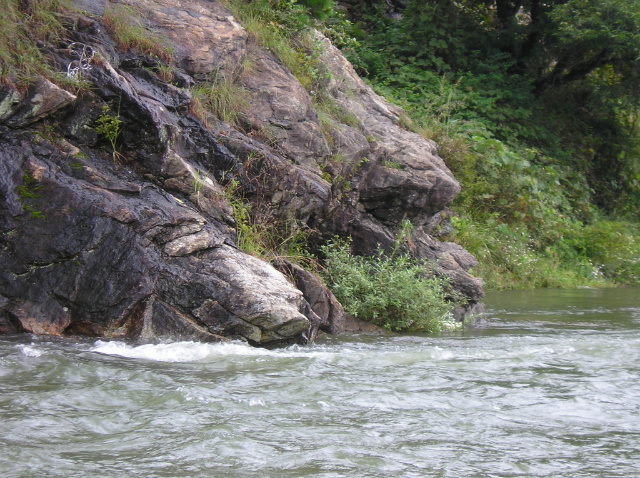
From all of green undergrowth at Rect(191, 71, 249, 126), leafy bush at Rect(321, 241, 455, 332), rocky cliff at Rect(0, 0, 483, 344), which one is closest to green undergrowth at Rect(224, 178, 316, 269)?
rocky cliff at Rect(0, 0, 483, 344)

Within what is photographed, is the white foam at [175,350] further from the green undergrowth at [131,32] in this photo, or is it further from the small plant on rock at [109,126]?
the green undergrowth at [131,32]

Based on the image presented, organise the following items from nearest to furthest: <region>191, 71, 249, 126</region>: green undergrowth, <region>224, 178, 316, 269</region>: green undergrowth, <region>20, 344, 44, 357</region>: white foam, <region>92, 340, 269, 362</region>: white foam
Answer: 1. <region>20, 344, 44, 357</region>: white foam
2. <region>92, 340, 269, 362</region>: white foam
3. <region>224, 178, 316, 269</region>: green undergrowth
4. <region>191, 71, 249, 126</region>: green undergrowth

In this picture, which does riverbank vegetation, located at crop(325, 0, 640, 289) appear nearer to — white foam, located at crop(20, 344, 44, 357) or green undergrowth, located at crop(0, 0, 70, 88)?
green undergrowth, located at crop(0, 0, 70, 88)

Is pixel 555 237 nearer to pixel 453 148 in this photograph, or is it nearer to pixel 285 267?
pixel 453 148

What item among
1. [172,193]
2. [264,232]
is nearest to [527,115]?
[264,232]

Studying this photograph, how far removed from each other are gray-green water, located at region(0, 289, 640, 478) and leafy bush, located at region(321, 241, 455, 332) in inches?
53.0

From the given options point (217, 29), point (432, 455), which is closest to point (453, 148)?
point (217, 29)

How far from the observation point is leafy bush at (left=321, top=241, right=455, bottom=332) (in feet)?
26.6

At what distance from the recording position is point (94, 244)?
6262 mm

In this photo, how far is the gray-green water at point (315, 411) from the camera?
357 cm

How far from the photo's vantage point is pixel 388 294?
26.7ft

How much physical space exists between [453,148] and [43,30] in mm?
8628

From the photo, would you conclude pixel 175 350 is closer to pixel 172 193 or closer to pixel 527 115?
pixel 172 193

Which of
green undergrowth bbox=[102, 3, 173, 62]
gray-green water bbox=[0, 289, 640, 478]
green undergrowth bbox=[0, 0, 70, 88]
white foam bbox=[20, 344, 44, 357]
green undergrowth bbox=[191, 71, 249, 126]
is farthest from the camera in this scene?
green undergrowth bbox=[191, 71, 249, 126]
